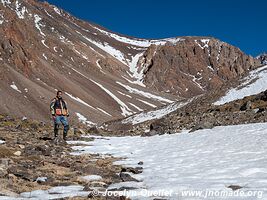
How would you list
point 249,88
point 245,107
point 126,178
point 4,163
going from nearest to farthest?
1. point 126,178
2. point 4,163
3. point 245,107
4. point 249,88

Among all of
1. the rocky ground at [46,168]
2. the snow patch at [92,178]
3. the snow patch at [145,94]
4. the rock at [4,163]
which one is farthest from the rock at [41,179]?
the snow patch at [145,94]

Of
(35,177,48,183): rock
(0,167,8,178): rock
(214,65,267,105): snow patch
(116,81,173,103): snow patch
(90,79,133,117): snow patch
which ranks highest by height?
(116,81,173,103): snow patch

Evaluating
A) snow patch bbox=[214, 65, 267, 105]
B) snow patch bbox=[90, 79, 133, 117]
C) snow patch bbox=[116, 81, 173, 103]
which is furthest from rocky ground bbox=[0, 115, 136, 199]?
snow patch bbox=[116, 81, 173, 103]

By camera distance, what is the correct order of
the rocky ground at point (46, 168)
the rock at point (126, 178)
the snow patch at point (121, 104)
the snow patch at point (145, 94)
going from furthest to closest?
1. the snow patch at point (145, 94)
2. the snow patch at point (121, 104)
3. the rock at point (126, 178)
4. the rocky ground at point (46, 168)

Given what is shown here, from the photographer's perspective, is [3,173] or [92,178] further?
[92,178]

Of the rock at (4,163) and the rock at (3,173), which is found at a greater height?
the rock at (4,163)

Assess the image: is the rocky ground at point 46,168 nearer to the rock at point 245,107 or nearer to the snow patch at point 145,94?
the rock at point 245,107

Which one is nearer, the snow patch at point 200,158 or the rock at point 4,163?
the snow patch at point 200,158

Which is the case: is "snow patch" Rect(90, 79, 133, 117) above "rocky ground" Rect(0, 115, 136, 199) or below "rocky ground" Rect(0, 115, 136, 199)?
above

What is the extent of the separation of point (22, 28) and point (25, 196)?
396ft

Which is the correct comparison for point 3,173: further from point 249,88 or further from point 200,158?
point 249,88

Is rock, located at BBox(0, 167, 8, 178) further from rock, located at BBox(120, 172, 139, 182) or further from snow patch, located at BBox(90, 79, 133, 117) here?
snow patch, located at BBox(90, 79, 133, 117)

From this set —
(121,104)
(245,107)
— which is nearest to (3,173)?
(245,107)

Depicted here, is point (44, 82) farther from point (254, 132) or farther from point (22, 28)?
point (254, 132)
